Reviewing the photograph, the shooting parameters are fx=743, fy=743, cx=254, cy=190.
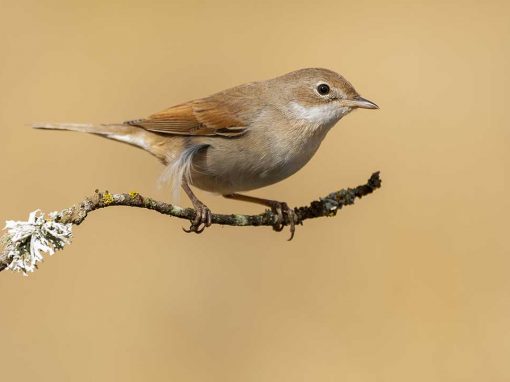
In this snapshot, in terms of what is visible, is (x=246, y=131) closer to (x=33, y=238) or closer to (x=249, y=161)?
(x=249, y=161)

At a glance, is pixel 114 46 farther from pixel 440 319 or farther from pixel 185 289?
pixel 440 319

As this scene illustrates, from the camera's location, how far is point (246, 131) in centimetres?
481

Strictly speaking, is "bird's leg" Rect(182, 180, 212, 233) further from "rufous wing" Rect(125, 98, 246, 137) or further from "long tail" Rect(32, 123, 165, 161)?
"long tail" Rect(32, 123, 165, 161)

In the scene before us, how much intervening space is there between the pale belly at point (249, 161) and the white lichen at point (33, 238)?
245 cm

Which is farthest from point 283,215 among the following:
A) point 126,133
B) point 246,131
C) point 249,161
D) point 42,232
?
point 42,232

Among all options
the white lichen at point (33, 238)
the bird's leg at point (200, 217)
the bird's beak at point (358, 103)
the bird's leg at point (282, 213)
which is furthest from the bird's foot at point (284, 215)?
the white lichen at point (33, 238)

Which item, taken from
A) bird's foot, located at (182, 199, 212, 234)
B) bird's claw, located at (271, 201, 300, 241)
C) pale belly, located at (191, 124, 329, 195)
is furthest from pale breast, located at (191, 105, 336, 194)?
bird's foot, located at (182, 199, 212, 234)

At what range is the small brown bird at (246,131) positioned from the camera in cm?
455

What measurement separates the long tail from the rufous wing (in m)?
0.06

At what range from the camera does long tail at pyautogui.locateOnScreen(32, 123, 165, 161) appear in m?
5.10

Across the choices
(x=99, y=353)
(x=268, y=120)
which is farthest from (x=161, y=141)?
(x=99, y=353)

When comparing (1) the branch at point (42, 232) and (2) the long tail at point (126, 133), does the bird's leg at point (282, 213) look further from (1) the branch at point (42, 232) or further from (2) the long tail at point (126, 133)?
(1) the branch at point (42, 232)

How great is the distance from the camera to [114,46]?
31.0 feet

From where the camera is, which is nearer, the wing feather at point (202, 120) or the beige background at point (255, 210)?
the wing feather at point (202, 120)
